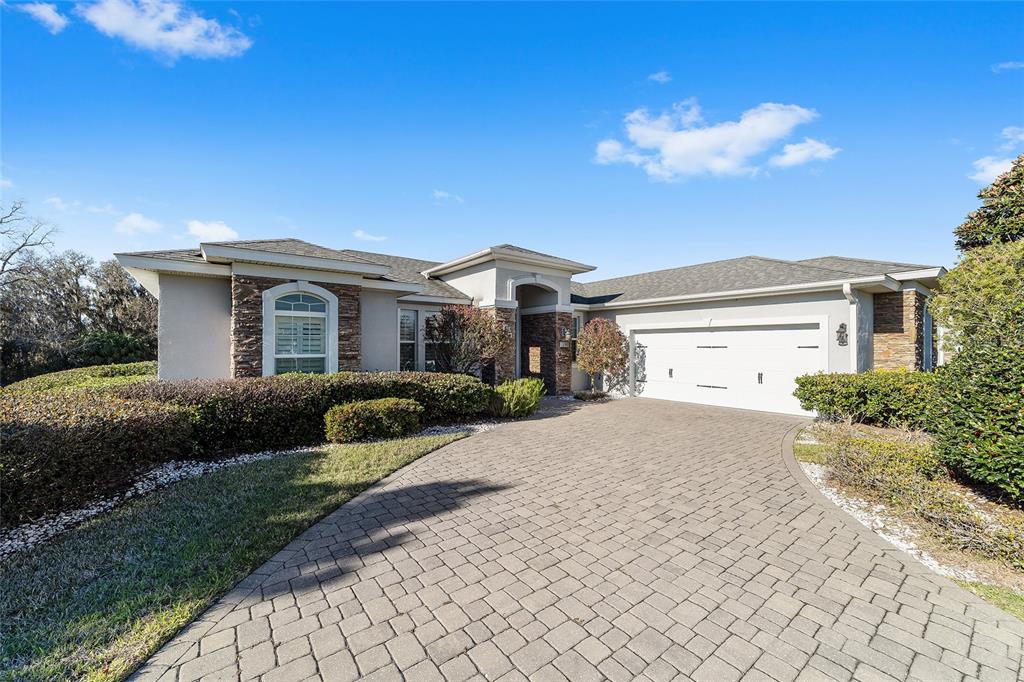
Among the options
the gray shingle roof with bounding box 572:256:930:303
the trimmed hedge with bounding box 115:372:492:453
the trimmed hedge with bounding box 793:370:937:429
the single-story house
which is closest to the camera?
the trimmed hedge with bounding box 115:372:492:453

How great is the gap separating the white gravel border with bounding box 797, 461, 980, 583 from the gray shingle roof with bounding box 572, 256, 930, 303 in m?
7.44

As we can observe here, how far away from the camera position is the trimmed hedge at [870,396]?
8938mm

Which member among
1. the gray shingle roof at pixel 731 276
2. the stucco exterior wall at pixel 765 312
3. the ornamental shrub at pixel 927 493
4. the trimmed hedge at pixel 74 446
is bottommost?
the ornamental shrub at pixel 927 493

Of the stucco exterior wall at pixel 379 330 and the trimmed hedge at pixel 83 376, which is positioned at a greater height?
the stucco exterior wall at pixel 379 330

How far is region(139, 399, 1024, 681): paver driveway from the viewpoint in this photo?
8.71 feet

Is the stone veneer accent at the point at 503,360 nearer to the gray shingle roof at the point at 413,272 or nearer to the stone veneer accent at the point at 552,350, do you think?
the gray shingle roof at the point at 413,272

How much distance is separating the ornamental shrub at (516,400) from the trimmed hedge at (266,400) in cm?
208

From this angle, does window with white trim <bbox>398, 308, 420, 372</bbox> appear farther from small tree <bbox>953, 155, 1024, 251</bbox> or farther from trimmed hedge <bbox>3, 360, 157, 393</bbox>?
small tree <bbox>953, 155, 1024, 251</bbox>

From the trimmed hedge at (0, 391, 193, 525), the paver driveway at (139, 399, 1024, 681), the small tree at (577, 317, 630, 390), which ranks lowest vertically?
the paver driveway at (139, 399, 1024, 681)

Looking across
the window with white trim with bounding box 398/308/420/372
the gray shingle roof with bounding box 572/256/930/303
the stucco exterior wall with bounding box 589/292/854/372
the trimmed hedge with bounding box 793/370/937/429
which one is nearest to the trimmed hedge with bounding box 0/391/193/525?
the window with white trim with bounding box 398/308/420/372

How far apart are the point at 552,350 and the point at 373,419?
27.7 feet

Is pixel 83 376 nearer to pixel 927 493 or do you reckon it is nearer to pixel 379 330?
pixel 379 330

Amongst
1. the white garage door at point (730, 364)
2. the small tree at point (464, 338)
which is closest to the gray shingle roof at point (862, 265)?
the white garage door at point (730, 364)

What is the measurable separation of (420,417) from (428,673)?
702 centimetres
